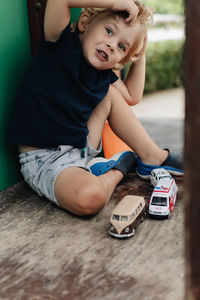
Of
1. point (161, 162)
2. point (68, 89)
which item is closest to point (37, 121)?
point (68, 89)

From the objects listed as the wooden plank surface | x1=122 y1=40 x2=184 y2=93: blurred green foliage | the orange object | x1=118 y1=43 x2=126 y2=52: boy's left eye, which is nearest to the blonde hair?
x1=118 y1=43 x2=126 y2=52: boy's left eye

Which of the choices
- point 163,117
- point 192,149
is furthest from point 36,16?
point 163,117

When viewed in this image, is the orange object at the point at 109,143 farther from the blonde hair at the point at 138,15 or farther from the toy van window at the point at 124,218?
the toy van window at the point at 124,218

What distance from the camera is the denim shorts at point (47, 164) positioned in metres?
1.88

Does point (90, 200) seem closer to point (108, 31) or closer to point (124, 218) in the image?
point (124, 218)

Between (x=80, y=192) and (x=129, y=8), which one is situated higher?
(x=129, y=8)

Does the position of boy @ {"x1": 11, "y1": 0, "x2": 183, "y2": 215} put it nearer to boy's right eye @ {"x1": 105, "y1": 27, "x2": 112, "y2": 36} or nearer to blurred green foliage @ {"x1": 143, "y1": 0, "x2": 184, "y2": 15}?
boy's right eye @ {"x1": 105, "y1": 27, "x2": 112, "y2": 36}

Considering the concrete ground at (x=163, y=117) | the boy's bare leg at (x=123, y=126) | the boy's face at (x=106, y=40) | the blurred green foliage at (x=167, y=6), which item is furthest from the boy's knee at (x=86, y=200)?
the blurred green foliage at (x=167, y=6)

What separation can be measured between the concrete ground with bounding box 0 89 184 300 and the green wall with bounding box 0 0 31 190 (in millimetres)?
173

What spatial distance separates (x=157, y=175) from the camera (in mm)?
2041

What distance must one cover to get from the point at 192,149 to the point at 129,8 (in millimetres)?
1206

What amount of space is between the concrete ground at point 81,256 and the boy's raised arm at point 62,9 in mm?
787

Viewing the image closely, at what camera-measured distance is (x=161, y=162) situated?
222cm

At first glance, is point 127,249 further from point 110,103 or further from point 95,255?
point 110,103
